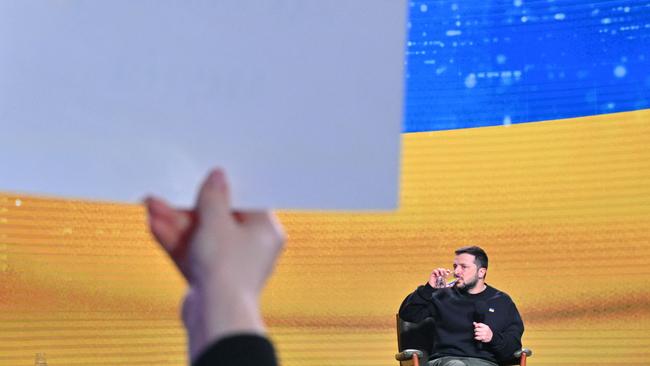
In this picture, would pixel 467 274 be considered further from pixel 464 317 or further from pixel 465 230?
pixel 465 230

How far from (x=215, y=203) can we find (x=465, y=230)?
5864 millimetres

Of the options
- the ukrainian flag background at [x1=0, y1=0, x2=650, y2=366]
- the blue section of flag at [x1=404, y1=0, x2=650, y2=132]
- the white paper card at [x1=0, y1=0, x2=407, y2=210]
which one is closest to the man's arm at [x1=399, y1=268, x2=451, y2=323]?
the ukrainian flag background at [x1=0, y1=0, x2=650, y2=366]

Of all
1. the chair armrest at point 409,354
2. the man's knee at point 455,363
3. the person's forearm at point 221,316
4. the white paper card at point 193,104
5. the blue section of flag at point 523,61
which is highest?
the blue section of flag at point 523,61

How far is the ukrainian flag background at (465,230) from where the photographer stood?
599 centimetres

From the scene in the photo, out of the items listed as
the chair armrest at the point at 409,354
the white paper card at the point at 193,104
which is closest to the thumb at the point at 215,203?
the white paper card at the point at 193,104

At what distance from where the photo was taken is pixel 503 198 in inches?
248

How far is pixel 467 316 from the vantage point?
16.0ft

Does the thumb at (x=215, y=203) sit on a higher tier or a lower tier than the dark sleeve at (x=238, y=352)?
higher

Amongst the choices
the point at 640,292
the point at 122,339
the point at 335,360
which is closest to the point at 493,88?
the point at 640,292

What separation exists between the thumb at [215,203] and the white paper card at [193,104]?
0.06 ft

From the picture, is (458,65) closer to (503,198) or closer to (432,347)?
(503,198)

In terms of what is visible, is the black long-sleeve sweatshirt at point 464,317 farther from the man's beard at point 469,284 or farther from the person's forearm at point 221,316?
the person's forearm at point 221,316

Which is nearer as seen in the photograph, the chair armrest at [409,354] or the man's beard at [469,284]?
the chair armrest at [409,354]

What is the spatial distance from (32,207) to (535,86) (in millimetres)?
3274
